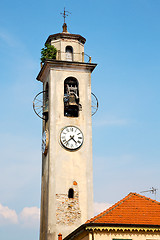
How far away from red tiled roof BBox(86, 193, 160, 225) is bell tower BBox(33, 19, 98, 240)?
6.48 m

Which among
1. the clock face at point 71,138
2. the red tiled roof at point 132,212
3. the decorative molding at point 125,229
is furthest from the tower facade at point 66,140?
the decorative molding at point 125,229

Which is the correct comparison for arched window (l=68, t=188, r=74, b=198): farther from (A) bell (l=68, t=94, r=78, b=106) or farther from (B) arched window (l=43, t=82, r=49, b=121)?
(A) bell (l=68, t=94, r=78, b=106)

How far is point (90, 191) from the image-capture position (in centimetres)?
3259

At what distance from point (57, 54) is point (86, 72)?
8.75 ft

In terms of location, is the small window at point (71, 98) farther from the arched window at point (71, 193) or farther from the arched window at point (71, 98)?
the arched window at point (71, 193)

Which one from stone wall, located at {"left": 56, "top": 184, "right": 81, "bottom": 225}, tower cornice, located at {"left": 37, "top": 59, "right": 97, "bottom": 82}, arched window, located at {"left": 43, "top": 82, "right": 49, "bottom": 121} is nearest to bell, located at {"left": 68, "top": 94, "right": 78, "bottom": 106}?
arched window, located at {"left": 43, "top": 82, "right": 49, "bottom": 121}

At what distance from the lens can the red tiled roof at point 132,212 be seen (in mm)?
24141

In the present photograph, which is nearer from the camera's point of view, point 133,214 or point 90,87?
point 133,214

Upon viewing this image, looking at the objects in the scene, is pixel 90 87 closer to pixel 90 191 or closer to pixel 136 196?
pixel 90 191

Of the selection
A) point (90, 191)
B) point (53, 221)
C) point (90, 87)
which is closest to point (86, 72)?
point (90, 87)

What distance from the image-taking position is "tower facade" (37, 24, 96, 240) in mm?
31688

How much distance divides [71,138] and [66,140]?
390 mm

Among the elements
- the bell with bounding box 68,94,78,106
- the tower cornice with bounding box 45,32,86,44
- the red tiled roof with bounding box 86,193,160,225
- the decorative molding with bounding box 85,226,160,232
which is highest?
the tower cornice with bounding box 45,32,86,44

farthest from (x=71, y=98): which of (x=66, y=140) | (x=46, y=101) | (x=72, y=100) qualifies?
(x=66, y=140)
